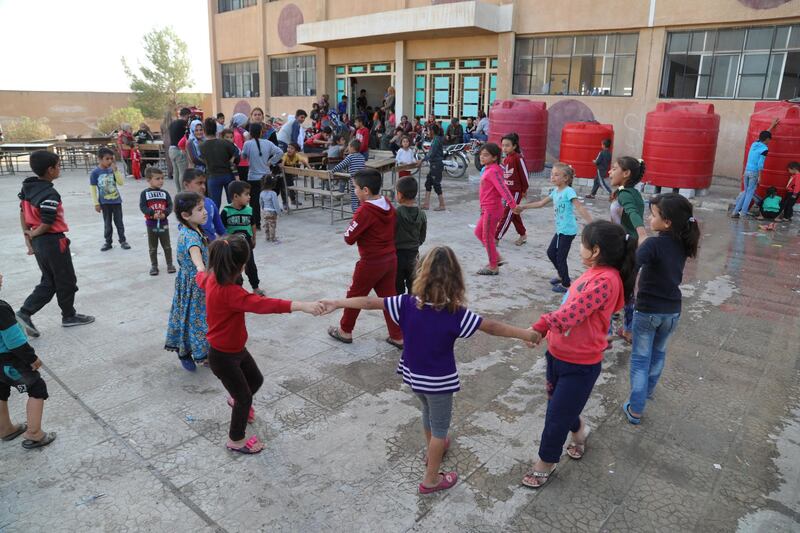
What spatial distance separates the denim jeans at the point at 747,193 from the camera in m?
9.95

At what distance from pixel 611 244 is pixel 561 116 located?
45.9ft

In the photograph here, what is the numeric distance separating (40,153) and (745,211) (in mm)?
11016

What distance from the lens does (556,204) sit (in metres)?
5.76

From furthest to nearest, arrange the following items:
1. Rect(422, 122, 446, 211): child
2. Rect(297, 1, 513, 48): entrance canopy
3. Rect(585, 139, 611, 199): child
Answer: Rect(297, 1, 513, 48): entrance canopy → Rect(585, 139, 611, 199): child → Rect(422, 122, 446, 211): child

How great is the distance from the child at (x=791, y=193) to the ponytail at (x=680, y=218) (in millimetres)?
8046

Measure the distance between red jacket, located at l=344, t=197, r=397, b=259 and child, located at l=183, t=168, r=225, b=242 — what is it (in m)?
1.23

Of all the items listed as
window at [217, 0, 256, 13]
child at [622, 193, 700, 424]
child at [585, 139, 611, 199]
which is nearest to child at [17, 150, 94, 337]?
child at [622, 193, 700, 424]

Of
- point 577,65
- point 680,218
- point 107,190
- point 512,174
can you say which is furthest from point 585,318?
point 577,65

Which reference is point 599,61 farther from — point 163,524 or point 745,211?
point 163,524

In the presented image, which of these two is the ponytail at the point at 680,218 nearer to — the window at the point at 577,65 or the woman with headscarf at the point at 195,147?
the woman with headscarf at the point at 195,147

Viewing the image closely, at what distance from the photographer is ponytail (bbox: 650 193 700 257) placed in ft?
10.8

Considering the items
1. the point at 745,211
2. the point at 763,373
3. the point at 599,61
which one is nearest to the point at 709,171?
the point at 745,211

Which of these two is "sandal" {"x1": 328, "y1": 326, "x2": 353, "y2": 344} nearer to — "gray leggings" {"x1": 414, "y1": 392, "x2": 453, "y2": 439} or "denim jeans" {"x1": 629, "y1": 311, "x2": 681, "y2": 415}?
"gray leggings" {"x1": 414, "y1": 392, "x2": 453, "y2": 439}

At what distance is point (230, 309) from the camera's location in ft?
9.84
